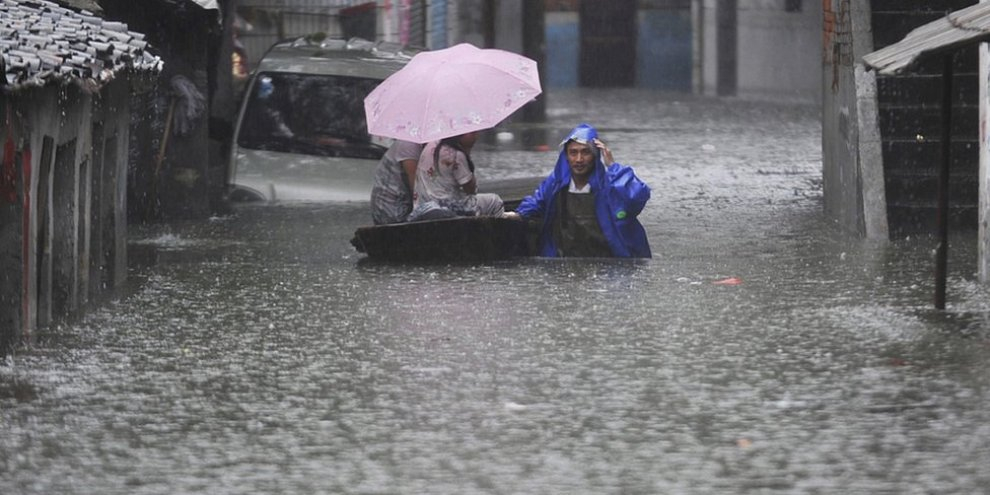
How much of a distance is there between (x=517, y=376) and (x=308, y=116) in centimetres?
920

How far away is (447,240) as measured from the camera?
14.0 meters

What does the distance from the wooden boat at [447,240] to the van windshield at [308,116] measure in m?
4.19

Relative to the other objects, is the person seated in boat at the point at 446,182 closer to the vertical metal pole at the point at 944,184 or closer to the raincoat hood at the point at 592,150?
the raincoat hood at the point at 592,150

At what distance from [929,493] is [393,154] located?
26.0 ft

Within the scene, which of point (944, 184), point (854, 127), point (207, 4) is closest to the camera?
point (944, 184)

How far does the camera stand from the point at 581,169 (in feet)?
45.0

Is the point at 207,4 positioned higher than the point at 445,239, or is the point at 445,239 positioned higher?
the point at 207,4

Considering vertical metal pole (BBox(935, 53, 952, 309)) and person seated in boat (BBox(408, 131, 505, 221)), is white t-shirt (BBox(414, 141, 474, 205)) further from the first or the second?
vertical metal pole (BBox(935, 53, 952, 309))

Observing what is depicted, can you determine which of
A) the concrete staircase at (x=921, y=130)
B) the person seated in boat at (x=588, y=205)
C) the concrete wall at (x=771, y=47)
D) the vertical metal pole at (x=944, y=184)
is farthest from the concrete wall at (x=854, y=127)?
the concrete wall at (x=771, y=47)

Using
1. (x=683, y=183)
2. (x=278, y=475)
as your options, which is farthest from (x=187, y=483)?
(x=683, y=183)

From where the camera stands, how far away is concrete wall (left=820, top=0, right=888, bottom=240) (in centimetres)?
1568

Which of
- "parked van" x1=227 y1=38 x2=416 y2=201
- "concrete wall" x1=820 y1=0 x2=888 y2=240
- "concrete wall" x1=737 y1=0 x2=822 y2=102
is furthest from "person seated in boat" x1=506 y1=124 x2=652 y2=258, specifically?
"concrete wall" x1=737 y1=0 x2=822 y2=102

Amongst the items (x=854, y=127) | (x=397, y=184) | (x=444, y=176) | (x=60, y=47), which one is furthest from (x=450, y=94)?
(x=60, y=47)

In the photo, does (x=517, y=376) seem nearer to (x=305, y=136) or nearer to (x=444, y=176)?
(x=444, y=176)
